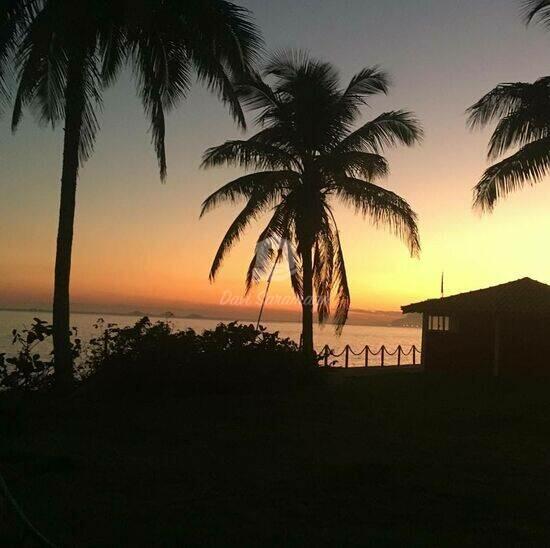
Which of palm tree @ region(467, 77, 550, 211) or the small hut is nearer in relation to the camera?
palm tree @ region(467, 77, 550, 211)

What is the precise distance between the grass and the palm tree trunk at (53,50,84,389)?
0.86 metres

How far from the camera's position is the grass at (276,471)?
20.7 ft

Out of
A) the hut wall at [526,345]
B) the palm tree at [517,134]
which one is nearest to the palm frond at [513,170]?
the palm tree at [517,134]

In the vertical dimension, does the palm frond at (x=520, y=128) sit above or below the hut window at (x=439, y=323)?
above

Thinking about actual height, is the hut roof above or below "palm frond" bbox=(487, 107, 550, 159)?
below

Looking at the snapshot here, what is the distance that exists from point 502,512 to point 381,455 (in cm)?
304

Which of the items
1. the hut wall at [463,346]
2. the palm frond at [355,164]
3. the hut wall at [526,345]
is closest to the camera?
the palm frond at [355,164]

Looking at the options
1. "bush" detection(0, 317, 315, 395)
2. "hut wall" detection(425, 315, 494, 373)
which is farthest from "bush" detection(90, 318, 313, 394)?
"hut wall" detection(425, 315, 494, 373)

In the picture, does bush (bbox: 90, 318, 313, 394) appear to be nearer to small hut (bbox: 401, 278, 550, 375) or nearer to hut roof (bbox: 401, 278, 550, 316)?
hut roof (bbox: 401, 278, 550, 316)

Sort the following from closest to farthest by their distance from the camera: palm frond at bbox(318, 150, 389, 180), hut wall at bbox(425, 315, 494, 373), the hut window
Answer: palm frond at bbox(318, 150, 389, 180) < hut wall at bbox(425, 315, 494, 373) < the hut window

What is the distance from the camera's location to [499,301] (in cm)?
2359

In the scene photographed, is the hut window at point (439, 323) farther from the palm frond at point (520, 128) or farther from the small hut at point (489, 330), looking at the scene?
the palm frond at point (520, 128)

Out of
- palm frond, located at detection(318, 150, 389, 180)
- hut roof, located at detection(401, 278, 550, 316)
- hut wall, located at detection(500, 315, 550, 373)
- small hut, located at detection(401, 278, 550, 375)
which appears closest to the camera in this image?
palm frond, located at detection(318, 150, 389, 180)

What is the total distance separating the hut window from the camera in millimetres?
26000
